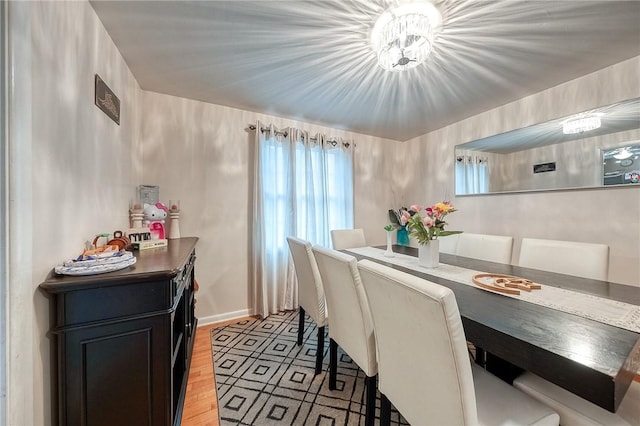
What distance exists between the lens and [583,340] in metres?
0.78

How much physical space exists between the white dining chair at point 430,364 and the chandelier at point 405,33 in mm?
1304

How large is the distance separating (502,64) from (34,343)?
10.2ft

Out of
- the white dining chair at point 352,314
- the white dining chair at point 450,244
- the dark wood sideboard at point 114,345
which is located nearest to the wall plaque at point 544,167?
the white dining chair at point 450,244

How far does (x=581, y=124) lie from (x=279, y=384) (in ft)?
10.5

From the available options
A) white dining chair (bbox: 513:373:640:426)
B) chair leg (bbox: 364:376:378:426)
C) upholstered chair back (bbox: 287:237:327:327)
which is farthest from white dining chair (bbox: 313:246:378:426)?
white dining chair (bbox: 513:373:640:426)

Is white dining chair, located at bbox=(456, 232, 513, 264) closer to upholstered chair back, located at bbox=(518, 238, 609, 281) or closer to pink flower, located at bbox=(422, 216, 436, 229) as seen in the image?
upholstered chair back, located at bbox=(518, 238, 609, 281)

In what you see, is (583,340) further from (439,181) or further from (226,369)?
(439,181)

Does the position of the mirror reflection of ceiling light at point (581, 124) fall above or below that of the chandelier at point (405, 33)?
below

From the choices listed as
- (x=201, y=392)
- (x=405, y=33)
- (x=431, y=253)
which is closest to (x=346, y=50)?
(x=405, y=33)

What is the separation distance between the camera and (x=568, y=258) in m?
1.64

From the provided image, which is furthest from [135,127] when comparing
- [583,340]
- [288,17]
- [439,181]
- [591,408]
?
[439,181]

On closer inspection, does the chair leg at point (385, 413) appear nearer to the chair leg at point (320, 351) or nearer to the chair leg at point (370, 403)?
the chair leg at point (370, 403)

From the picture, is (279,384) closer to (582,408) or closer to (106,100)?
(582,408)

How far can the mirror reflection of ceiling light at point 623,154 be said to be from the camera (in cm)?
183
